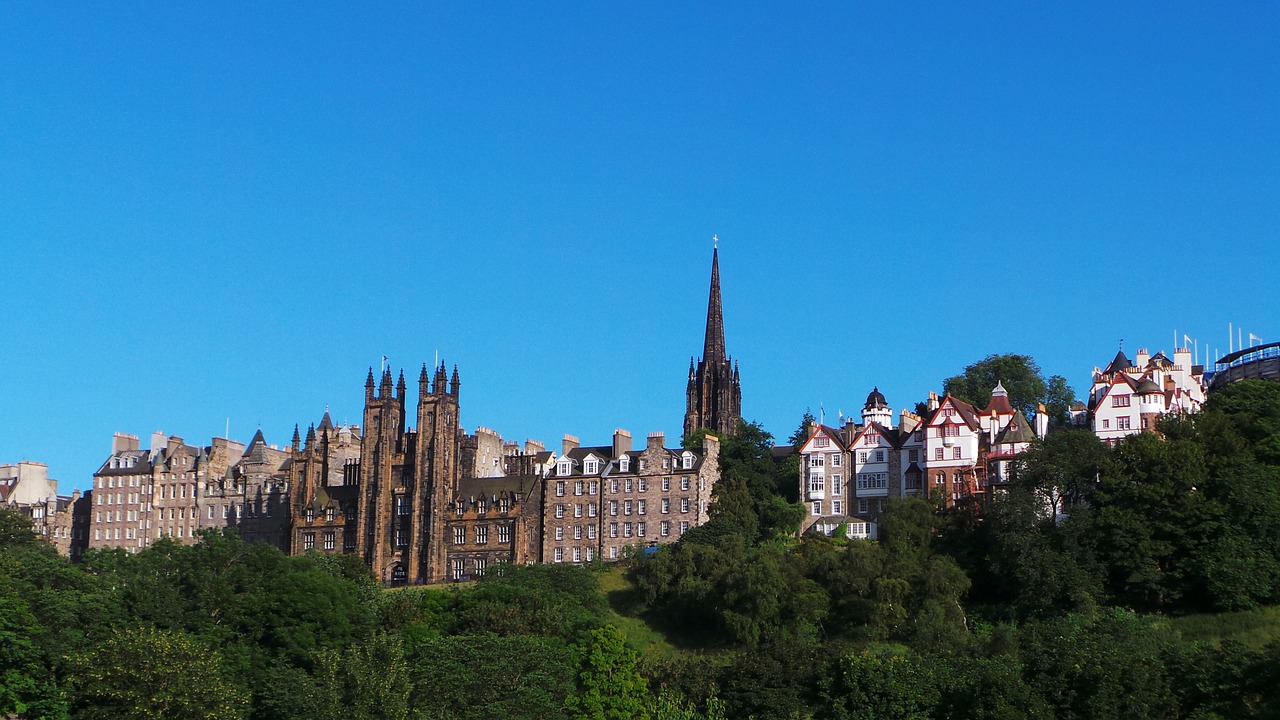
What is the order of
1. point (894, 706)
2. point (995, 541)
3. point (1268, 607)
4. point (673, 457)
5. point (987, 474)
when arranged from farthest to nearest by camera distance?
point (673, 457) → point (987, 474) → point (995, 541) → point (1268, 607) → point (894, 706)

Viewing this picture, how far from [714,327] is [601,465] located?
126ft

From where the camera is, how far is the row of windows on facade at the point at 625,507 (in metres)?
112

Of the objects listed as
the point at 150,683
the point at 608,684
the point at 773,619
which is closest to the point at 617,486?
the point at 773,619

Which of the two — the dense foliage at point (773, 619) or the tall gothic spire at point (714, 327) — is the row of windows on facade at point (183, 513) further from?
the tall gothic spire at point (714, 327)

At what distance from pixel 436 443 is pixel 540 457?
1007 cm

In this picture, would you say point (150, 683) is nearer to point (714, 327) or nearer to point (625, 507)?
point (625, 507)

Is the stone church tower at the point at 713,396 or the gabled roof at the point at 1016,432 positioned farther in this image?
the stone church tower at the point at 713,396

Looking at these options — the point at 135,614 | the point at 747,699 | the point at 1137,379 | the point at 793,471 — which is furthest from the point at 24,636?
the point at 1137,379

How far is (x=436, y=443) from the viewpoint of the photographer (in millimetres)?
116688

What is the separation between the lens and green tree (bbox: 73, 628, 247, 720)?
7138cm

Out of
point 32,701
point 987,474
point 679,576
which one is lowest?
point 32,701

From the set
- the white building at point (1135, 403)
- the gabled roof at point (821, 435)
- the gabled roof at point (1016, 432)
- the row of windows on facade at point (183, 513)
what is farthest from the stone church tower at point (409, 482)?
the white building at point (1135, 403)

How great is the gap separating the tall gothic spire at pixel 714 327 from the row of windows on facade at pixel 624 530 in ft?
116

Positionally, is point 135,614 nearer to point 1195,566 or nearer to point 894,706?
point 894,706
